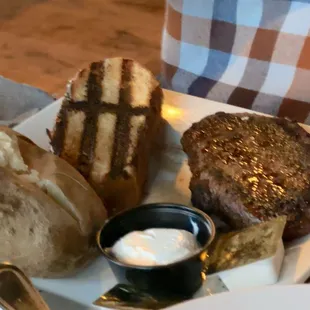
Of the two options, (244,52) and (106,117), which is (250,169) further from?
(244,52)

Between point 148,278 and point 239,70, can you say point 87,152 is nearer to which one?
point 148,278

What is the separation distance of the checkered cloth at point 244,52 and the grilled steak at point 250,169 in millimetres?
378

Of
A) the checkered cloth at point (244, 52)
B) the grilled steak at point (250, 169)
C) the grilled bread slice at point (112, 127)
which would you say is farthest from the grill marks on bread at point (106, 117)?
the checkered cloth at point (244, 52)

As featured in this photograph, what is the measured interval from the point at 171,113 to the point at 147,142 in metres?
0.15

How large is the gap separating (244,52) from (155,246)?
2.41ft

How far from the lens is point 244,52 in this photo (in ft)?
4.48

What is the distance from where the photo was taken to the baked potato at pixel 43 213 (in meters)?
0.73

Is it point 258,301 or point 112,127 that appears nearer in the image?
point 258,301

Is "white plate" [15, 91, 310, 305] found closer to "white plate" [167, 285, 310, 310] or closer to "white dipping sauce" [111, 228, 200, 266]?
"white dipping sauce" [111, 228, 200, 266]

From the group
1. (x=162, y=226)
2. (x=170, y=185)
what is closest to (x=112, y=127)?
(x=170, y=185)

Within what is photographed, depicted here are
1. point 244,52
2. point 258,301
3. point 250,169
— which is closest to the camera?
point 258,301

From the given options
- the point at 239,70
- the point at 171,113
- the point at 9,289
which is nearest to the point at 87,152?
the point at 171,113

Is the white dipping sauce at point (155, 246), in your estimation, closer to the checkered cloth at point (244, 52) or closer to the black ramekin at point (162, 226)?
the black ramekin at point (162, 226)

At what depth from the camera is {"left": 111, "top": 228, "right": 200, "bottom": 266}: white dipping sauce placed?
2.40ft
